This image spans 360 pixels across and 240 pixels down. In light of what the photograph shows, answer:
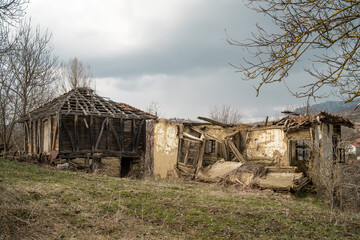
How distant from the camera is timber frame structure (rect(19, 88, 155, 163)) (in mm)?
19203

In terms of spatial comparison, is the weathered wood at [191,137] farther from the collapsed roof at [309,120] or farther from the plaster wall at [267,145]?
the collapsed roof at [309,120]

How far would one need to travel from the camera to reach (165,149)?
1775cm

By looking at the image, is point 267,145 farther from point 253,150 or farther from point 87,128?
point 87,128

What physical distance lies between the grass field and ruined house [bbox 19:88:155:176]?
9.70 meters

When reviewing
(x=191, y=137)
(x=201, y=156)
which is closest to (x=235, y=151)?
(x=201, y=156)

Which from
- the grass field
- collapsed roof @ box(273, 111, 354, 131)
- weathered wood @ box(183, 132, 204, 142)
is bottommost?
the grass field

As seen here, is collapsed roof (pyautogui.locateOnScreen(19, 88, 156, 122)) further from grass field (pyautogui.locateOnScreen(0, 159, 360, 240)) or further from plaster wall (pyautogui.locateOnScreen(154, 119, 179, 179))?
grass field (pyautogui.locateOnScreen(0, 159, 360, 240))

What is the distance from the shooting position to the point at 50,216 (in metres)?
6.67

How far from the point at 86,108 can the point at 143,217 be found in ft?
46.4

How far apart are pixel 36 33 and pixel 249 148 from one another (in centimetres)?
1857

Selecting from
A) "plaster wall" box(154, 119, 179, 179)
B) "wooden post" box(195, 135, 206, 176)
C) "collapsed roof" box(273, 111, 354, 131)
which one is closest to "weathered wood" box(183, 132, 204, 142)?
"wooden post" box(195, 135, 206, 176)

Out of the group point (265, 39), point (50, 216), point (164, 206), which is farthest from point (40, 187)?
point (265, 39)

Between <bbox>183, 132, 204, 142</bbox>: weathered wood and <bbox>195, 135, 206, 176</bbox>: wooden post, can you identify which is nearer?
<bbox>195, 135, 206, 176</bbox>: wooden post

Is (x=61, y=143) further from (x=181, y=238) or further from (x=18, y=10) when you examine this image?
(x=181, y=238)
